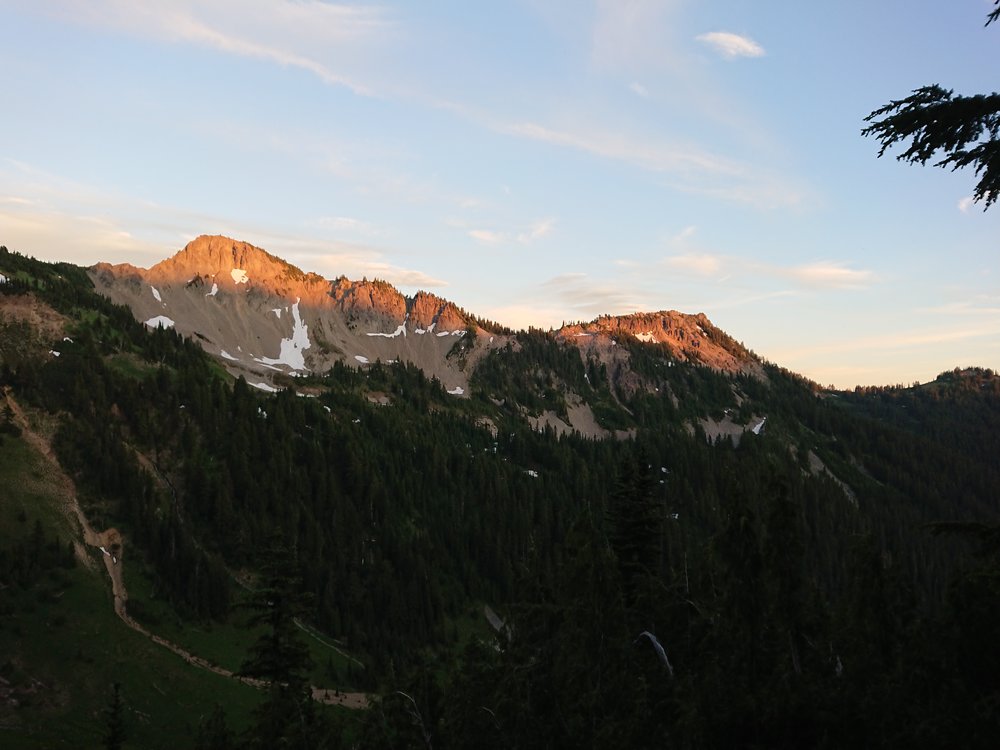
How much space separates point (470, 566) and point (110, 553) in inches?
2374

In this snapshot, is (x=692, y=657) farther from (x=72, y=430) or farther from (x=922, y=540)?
(x=922, y=540)

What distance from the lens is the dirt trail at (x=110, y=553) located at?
240ft

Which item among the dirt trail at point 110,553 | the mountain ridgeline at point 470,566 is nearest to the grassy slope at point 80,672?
the mountain ridgeline at point 470,566

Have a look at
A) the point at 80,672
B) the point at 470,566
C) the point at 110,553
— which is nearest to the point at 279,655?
the point at 80,672

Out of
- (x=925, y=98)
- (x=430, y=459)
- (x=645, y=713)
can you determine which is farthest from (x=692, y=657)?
(x=430, y=459)

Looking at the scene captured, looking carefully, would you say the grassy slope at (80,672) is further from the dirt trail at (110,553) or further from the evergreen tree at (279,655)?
the evergreen tree at (279,655)

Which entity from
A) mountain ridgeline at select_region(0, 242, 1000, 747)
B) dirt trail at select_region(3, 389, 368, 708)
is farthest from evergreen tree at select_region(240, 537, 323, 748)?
dirt trail at select_region(3, 389, 368, 708)

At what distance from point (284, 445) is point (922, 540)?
15549cm

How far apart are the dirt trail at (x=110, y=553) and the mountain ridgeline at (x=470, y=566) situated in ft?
5.14

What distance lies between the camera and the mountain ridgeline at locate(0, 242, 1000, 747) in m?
13.9

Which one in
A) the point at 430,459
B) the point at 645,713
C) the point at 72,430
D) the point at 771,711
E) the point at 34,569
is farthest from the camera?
the point at 430,459

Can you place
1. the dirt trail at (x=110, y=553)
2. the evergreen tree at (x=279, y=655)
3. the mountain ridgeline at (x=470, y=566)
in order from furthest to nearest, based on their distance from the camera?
1. the dirt trail at (x=110, y=553)
2. the evergreen tree at (x=279, y=655)
3. the mountain ridgeline at (x=470, y=566)

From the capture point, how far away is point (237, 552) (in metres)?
98.1

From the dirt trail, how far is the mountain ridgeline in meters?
1.57
